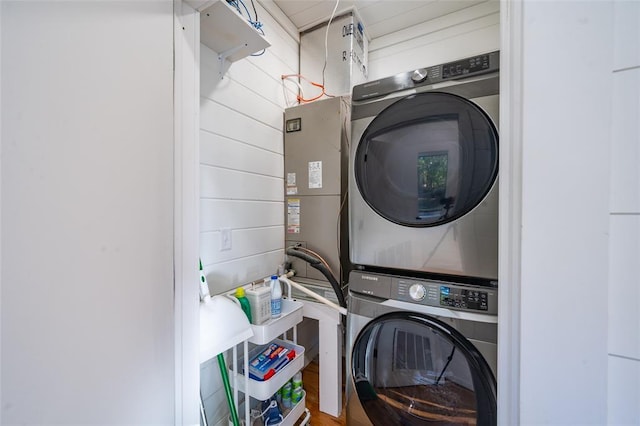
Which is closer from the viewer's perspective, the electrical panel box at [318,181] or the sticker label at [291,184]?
the electrical panel box at [318,181]

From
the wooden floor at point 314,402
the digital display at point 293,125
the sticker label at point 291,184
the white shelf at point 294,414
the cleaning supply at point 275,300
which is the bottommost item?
the wooden floor at point 314,402

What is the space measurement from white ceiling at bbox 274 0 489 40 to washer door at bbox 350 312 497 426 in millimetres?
2048

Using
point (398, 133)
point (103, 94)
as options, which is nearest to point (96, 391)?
point (103, 94)

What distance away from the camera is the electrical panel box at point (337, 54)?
5.34ft

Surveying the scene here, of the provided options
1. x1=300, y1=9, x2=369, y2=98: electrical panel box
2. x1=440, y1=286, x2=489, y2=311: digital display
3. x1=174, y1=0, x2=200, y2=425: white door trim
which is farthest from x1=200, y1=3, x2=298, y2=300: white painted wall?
x1=440, y1=286, x2=489, y2=311: digital display

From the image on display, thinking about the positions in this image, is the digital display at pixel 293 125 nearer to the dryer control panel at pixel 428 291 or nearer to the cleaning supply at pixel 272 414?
the dryer control panel at pixel 428 291

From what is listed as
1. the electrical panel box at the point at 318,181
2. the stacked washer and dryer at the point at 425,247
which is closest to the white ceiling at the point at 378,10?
the electrical panel box at the point at 318,181

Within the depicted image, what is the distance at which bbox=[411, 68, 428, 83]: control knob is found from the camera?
907mm

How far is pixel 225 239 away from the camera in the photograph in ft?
4.03

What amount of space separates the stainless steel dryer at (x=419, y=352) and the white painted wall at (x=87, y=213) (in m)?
0.73
